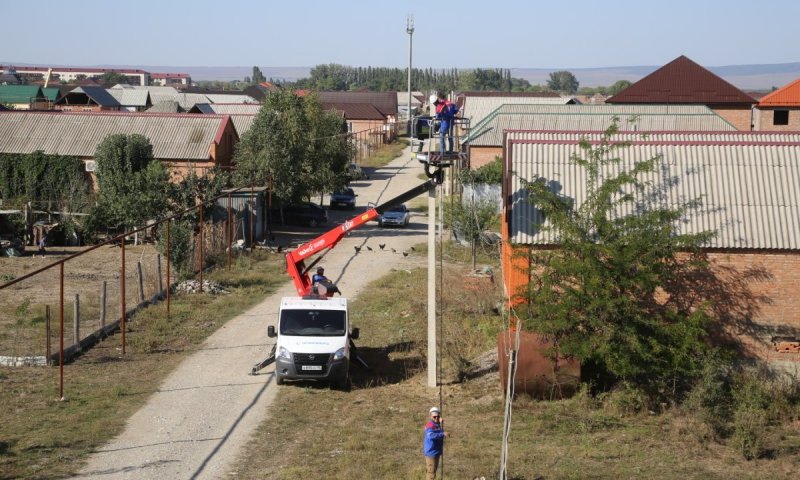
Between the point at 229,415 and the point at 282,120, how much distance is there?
26.8 meters

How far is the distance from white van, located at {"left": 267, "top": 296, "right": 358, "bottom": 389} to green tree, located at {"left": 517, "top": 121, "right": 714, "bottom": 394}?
4046 millimetres

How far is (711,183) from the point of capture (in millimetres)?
21234

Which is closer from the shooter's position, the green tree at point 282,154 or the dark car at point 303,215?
the green tree at point 282,154

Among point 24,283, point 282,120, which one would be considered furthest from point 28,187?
point 24,283

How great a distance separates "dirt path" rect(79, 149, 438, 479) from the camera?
14.8 m

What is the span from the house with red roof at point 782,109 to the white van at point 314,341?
163ft

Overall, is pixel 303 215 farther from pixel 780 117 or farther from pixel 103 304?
pixel 780 117

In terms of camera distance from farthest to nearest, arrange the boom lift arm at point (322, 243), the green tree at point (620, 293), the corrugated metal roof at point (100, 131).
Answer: the corrugated metal roof at point (100, 131)
the boom lift arm at point (322, 243)
the green tree at point (620, 293)

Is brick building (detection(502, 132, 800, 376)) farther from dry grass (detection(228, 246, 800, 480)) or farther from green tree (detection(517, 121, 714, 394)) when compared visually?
dry grass (detection(228, 246, 800, 480))

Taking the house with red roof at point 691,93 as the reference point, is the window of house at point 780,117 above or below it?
below

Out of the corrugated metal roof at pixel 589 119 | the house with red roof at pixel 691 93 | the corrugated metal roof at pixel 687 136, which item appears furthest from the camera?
the house with red roof at pixel 691 93

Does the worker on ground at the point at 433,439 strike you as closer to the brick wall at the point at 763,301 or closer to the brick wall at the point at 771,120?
the brick wall at the point at 763,301

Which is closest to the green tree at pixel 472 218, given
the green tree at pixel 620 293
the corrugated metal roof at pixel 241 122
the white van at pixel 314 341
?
the white van at pixel 314 341

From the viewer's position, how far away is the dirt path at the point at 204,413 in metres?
14.8
